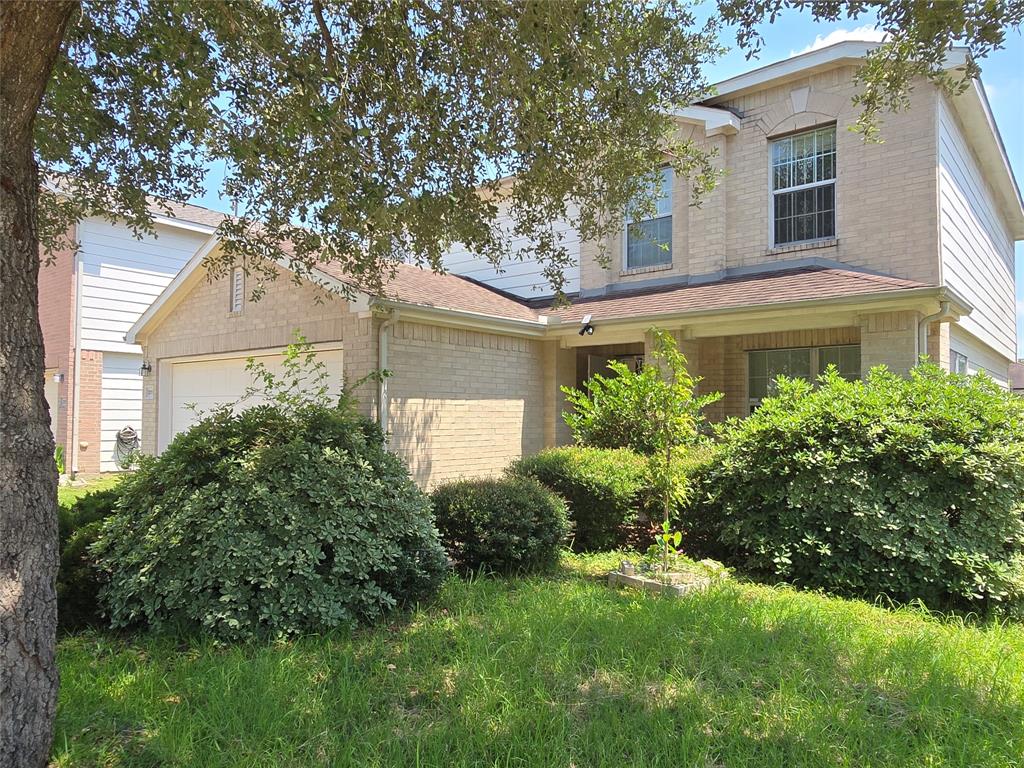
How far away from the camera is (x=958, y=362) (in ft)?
34.5

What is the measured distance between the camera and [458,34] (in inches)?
189

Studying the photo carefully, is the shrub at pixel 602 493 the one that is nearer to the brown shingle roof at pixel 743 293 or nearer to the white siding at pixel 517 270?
the brown shingle roof at pixel 743 293

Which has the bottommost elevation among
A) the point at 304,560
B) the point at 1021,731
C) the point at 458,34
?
the point at 1021,731

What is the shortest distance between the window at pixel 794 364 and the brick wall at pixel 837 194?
146 centimetres

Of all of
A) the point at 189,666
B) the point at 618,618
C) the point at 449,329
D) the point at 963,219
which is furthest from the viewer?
the point at 963,219

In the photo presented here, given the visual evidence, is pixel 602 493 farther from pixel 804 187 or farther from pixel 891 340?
pixel 804 187

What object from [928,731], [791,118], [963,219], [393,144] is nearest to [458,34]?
[393,144]

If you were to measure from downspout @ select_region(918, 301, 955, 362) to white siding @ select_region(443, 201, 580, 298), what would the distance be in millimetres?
5981

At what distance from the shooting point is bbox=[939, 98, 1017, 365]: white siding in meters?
9.41

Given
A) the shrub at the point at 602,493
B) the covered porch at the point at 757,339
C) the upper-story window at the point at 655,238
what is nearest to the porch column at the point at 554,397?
the covered porch at the point at 757,339

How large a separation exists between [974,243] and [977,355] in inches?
89.5

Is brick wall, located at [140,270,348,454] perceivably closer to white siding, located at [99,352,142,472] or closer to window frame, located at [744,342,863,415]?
white siding, located at [99,352,142,472]

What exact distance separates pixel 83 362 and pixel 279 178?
11962mm

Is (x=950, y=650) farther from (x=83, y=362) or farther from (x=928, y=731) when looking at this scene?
(x=83, y=362)
